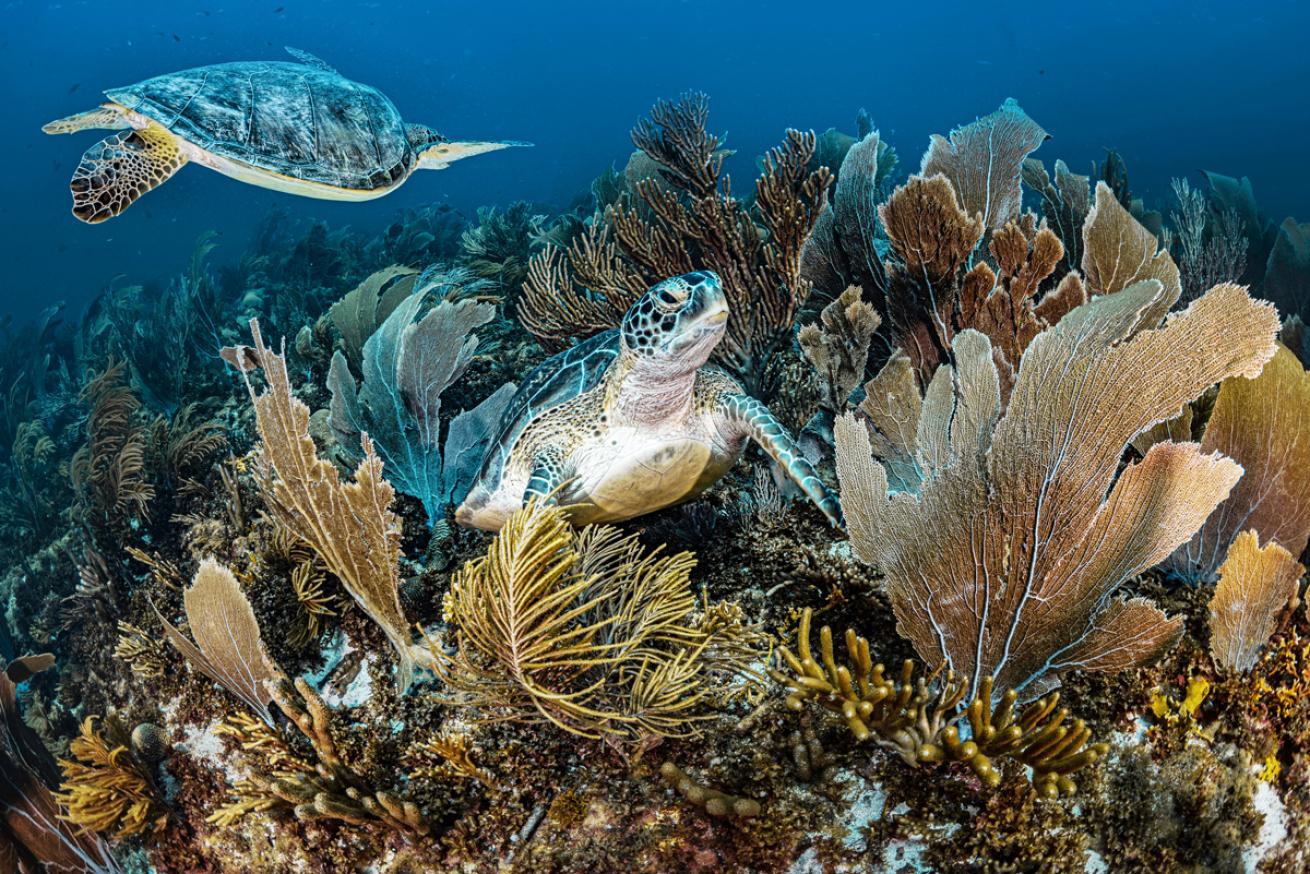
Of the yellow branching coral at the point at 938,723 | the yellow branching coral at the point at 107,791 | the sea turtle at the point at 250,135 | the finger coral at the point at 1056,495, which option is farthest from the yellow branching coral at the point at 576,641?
the sea turtle at the point at 250,135

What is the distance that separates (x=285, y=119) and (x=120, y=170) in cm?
114

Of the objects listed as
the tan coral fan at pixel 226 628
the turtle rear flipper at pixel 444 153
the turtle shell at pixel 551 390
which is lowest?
the tan coral fan at pixel 226 628

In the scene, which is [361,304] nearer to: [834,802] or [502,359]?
[502,359]

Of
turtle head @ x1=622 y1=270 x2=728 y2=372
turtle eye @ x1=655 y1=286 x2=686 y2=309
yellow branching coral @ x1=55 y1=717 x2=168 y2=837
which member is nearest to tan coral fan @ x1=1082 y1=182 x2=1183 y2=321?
turtle head @ x1=622 y1=270 x2=728 y2=372

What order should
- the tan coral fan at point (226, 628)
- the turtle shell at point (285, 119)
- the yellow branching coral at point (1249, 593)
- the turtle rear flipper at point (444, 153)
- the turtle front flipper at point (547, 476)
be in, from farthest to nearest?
the turtle rear flipper at point (444, 153), the turtle shell at point (285, 119), the turtle front flipper at point (547, 476), the tan coral fan at point (226, 628), the yellow branching coral at point (1249, 593)

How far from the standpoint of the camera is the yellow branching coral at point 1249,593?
187 cm

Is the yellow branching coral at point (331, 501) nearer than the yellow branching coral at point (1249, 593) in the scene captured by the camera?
No

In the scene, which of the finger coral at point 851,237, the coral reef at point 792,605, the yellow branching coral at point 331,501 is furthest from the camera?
the finger coral at point 851,237

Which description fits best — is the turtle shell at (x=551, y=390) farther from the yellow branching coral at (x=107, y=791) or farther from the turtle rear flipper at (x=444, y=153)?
the turtle rear flipper at (x=444, y=153)

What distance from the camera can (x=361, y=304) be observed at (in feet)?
14.8

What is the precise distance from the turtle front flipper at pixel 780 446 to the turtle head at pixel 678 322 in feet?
1.32

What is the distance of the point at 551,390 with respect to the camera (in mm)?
3145

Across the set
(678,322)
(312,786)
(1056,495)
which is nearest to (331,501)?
(312,786)

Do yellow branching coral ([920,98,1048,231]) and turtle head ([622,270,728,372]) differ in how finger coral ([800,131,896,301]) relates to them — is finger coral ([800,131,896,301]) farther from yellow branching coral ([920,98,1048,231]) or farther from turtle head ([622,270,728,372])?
turtle head ([622,270,728,372])
